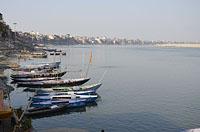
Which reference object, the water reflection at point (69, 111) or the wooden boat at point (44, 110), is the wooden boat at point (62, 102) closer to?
the water reflection at point (69, 111)

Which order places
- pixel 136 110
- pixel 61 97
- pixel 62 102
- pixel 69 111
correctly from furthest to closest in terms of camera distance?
pixel 61 97 → pixel 62 102 → pixel 136 110 → pixel 69 111

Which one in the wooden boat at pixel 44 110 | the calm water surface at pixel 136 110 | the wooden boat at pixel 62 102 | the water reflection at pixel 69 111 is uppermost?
the wooden boat at pixel 44 110

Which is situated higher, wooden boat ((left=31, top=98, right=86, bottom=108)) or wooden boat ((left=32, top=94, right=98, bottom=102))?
wooden boat ((left=32, top=94, right=98, bottom=102))

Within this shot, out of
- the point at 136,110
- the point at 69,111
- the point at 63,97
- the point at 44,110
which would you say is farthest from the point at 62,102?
the point at 136,110

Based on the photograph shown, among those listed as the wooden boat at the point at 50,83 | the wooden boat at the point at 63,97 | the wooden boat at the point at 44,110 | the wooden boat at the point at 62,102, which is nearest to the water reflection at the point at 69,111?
the wooden boat at the point at 44,110

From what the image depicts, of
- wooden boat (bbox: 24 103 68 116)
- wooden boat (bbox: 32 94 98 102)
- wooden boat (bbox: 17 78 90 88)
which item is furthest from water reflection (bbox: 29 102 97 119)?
wooden boat (bbox: 17 78 90 88)

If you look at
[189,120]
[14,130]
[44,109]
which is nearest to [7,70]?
[44,109]

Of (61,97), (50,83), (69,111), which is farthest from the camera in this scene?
(50,83)

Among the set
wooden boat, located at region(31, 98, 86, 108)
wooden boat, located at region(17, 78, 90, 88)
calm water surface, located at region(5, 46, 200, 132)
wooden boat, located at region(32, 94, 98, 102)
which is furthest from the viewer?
wooden boat, located at region(17, 78, 90, 88)

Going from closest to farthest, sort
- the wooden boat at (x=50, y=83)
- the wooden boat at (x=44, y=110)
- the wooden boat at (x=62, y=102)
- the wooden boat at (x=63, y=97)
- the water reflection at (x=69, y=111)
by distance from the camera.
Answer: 1. the wooden boat at (x=44, y=110)
2. the water reflection at (x=69, y=111)
3. the wooden boat at (x=62, y=102)
4. the wooden boat at (x=63, y=97)
5. the wooden boat at (x=50, y=83)

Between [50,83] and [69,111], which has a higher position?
[50,83]

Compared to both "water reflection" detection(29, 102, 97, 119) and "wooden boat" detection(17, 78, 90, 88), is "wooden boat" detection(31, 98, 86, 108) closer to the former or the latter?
"water reflection" detection(29, 102, 97, 119)

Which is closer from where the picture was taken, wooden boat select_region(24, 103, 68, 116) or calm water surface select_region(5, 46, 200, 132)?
calm water surface select_region(5, 46, 200, 132)

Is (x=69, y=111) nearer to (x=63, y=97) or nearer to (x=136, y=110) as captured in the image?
(x=63, y=97)
